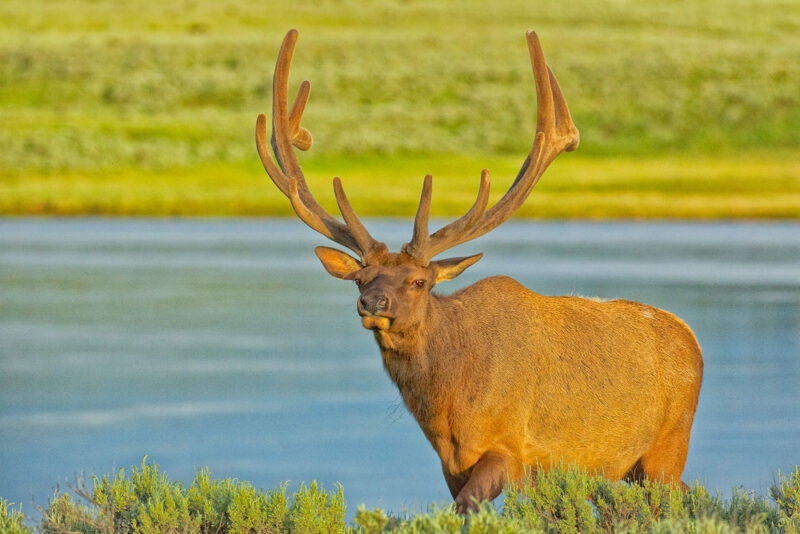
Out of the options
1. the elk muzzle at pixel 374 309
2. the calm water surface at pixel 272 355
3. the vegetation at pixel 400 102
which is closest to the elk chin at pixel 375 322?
the elk muzzle at pixel 374 309

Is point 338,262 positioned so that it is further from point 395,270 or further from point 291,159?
point 291,159

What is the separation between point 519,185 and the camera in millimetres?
7402

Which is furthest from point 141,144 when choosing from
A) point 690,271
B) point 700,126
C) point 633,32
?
point 633,32

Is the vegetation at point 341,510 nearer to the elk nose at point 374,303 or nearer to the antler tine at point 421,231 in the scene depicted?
the elk nose at point 374,303

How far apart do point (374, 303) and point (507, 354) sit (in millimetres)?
974

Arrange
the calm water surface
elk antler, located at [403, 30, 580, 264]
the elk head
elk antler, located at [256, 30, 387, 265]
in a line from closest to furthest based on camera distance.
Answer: the elk head < elk antler, located at [403, 30, 580, 264] < elk antler, located at [256, 30, 387, 265] < the calm water surface

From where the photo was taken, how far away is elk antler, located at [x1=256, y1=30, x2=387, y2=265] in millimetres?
7086

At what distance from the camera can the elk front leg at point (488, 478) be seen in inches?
249

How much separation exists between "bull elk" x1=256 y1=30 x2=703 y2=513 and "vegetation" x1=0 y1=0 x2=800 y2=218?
28473 mm

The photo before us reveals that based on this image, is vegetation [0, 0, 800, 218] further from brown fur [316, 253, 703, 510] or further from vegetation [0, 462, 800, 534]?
vegetation [0, 462, 800, 534]

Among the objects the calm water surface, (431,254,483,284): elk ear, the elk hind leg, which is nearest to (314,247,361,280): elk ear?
(431,254,483,284): elk ear

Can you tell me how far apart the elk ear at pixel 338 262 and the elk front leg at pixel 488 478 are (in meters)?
1.13

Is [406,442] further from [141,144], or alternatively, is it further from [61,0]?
[61,0]

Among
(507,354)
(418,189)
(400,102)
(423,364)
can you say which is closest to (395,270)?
(423,364)
